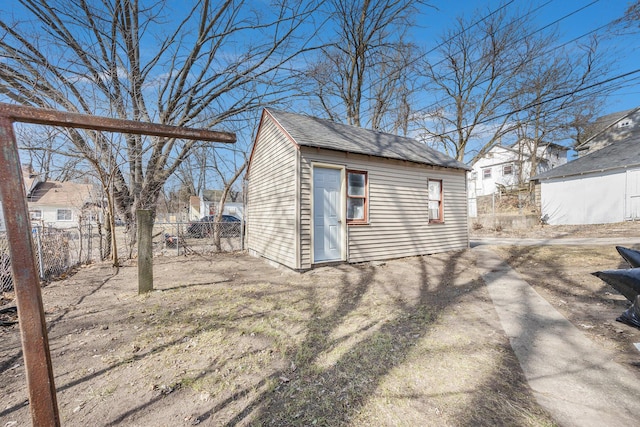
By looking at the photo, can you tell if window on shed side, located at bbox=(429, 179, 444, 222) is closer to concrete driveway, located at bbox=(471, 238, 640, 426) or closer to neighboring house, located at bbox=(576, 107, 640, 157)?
concrete driveway, located at bbox=(471, 238, 640, 426)

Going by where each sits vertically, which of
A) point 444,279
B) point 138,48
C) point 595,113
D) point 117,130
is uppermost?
point 595,113

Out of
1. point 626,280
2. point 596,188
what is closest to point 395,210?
point 626,280

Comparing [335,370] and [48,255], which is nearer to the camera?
[335,370]

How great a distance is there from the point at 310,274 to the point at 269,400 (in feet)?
13.7

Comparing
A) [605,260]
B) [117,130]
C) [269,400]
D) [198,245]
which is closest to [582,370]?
[269,400]

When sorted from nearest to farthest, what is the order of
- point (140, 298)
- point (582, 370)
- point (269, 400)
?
point (269, 400)
point (582, 370)
point (140, 298)

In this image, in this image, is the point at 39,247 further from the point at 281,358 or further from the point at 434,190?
the point at 434,190

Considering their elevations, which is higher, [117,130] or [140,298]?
[117,130]

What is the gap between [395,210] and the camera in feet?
26.0

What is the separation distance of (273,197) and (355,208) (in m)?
2.41

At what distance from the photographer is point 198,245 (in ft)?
36.9

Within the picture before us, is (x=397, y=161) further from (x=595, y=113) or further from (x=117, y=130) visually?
(x=595, y=113)

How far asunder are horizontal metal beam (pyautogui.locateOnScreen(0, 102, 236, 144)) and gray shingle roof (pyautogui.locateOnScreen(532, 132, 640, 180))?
1905 centimetres

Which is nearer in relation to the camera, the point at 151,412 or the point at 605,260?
the point at 151,412
